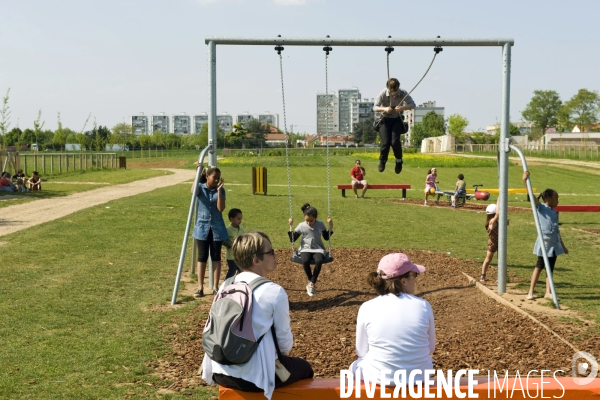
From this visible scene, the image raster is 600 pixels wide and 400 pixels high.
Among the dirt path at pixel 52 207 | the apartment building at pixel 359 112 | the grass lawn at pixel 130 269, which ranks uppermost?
the apartment building at pixel 359 112

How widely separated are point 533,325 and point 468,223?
1317 cm

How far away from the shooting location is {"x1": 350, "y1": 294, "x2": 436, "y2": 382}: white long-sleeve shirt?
435 cm

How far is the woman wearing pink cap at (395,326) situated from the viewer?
4.35 meters

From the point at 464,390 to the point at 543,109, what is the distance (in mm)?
143141

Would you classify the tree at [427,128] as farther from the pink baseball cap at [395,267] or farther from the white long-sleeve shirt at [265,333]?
the white long-sleeve shirt at [265,333]

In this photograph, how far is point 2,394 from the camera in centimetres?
578

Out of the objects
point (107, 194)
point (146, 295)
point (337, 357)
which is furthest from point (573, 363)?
point (107, 194)

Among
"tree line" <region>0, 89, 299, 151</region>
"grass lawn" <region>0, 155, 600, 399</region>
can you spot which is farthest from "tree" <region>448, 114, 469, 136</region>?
"grass lawn" <region>0, 155, 600, 399</region>

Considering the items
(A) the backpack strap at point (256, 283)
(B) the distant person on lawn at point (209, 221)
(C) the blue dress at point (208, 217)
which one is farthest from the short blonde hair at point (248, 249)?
(C) the blue dress at point (208, 217)

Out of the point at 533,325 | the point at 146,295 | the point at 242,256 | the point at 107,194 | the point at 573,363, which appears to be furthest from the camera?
the point at 107,194

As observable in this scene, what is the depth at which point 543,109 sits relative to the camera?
13712cm

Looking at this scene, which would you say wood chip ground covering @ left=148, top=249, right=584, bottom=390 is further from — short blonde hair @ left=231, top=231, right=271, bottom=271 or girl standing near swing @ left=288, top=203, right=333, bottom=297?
short blonde hair @ left=231, top=231, right=271, bottom=271

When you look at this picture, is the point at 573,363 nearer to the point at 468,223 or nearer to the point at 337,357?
the point at 337,357

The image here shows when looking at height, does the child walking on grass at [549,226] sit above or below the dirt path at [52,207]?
above
